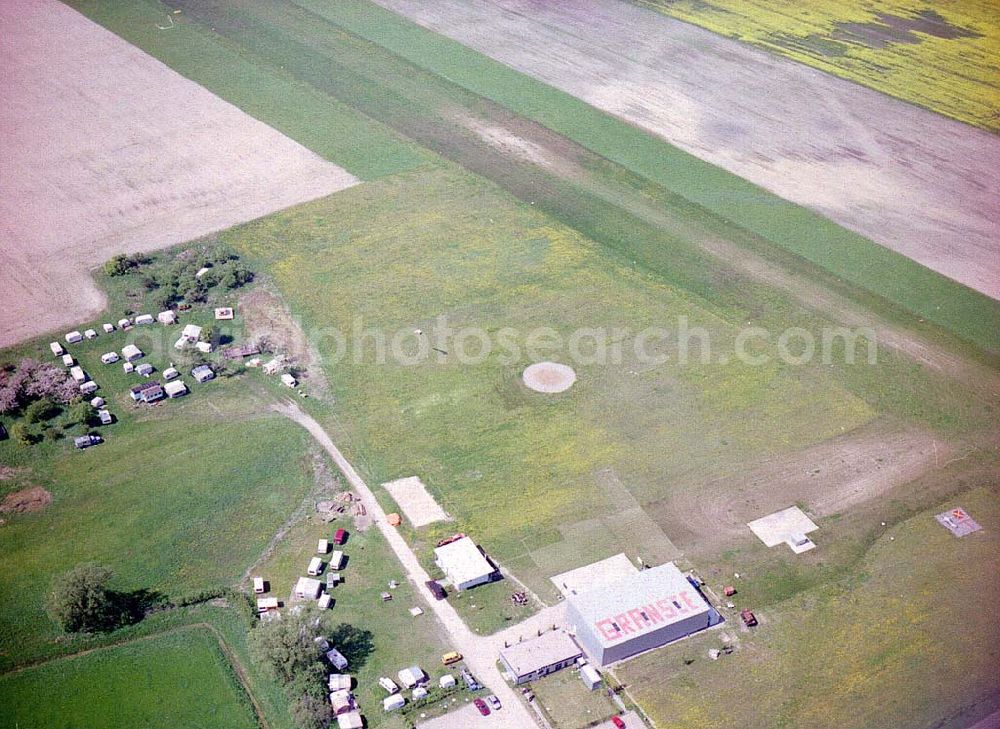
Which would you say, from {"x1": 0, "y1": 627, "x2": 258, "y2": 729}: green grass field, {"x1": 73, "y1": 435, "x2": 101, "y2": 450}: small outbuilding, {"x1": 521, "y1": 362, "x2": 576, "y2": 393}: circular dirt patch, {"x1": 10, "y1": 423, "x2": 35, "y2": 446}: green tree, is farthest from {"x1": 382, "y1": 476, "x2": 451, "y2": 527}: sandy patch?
{"x1": 10, "y1": 423, "x2": 35, "y2": 446}: green tree

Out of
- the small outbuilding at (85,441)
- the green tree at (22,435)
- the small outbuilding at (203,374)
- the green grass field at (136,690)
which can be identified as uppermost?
the small outbuilding at (203,374)

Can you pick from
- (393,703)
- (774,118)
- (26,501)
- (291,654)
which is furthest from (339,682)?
(774,118)

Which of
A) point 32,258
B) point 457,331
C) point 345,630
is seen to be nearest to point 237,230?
point 32,258

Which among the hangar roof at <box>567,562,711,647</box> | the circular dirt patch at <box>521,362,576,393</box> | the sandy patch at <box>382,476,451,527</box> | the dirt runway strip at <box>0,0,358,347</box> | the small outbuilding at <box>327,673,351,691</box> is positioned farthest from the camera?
the dirt runway strip at <box>0,0,358,347</box>

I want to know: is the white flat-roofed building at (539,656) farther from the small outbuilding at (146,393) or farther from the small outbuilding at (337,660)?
the small outbuilding at (146,393)

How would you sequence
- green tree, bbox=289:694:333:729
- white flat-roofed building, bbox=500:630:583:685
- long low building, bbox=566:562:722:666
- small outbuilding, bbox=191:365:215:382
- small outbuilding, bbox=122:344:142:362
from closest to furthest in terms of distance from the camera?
green tree, bbox=289:694:333:729 < white flat-roofed building, bbox=500:630:583:685 < long low building, bbox=566:562:722:666 < small outbuilding, bbox=191:365:215:382 < small outbuilding, bbox=122:344:142:362

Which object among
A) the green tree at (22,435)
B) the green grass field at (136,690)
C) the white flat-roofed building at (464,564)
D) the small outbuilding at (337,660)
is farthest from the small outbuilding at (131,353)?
the small outbuilding at (337,660)

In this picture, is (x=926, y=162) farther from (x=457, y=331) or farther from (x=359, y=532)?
(x=359, y=532)

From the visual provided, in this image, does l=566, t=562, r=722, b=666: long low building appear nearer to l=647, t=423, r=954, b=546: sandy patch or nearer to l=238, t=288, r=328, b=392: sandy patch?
l=647, t=423, r=954, b=546: sandy patch

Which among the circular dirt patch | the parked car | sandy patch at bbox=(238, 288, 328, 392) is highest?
the circular dirt patch
